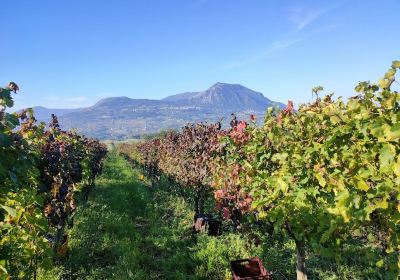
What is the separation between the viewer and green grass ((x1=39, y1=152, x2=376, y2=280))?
25.7 feet

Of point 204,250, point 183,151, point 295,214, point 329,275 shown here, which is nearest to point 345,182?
point 295,214

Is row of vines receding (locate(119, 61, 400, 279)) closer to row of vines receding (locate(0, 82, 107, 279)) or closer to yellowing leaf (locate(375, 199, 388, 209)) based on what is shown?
yellowing leaf (locate(375, 199, 388, 209))

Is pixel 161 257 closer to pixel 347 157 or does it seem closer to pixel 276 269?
pixel 276 269

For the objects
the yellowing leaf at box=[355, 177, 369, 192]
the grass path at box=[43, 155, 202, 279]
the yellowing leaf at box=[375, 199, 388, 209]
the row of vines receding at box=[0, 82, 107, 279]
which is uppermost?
the yellowing leaf at box=[355, 177, 369, 192]

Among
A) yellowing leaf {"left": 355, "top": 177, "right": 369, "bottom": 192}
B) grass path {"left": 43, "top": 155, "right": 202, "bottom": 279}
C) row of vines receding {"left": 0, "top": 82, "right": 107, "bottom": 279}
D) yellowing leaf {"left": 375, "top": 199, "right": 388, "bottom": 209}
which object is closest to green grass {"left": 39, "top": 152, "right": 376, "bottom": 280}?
grass path {"left": 43, "top": 155, "right": 202, "bottom": 279}

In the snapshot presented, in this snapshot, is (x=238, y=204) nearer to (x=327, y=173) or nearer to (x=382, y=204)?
(x=327, y=173)

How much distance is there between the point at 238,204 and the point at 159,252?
293cm

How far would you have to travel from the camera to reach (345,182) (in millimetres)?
3609

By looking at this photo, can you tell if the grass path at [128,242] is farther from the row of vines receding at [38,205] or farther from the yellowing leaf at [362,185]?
the yellowing leaf at [362,185]

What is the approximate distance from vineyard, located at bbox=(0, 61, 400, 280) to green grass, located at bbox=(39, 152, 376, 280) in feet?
0.11

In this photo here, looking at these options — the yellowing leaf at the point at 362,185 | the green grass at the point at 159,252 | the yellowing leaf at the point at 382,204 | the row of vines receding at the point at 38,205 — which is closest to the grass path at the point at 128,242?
the green grass at the point at 159,252

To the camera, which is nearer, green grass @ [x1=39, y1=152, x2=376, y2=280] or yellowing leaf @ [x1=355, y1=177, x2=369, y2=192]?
yellowing leaf @ [x1=355, y1=177, x2=369, y2=192]

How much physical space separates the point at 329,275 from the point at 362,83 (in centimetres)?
545

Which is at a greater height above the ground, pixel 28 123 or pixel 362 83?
pixel 362 83
